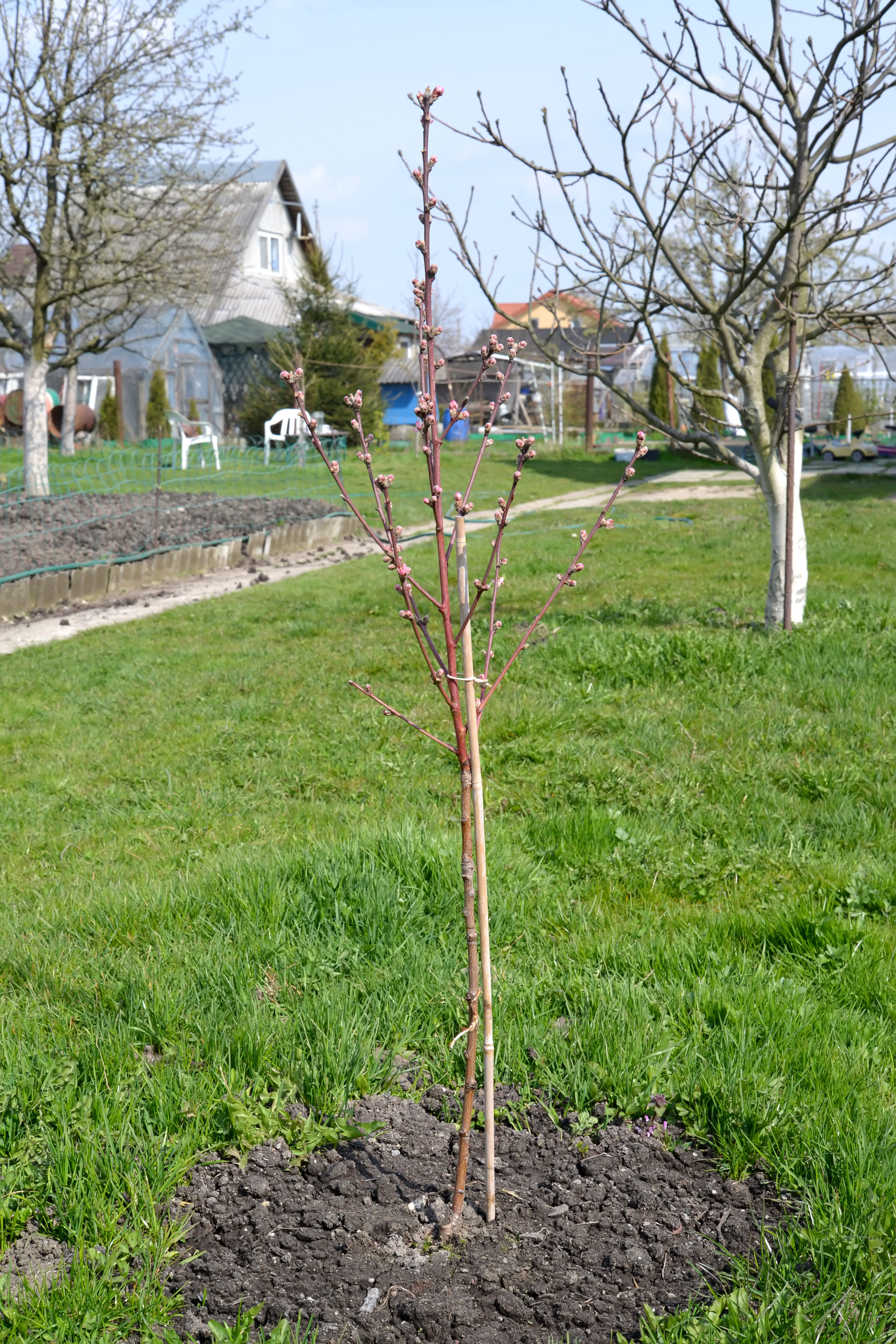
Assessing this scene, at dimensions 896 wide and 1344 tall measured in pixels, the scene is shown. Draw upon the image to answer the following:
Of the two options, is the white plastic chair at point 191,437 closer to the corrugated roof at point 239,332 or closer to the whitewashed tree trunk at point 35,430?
the whitewashed tree trunk at point 35,430

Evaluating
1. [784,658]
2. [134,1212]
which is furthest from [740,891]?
[784,658]

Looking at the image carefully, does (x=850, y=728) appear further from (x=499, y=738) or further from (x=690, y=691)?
(x=499, y=738)

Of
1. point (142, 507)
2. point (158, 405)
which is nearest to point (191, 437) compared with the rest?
point (158, 405)

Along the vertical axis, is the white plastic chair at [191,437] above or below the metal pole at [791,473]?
above

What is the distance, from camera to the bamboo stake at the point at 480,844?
1.72 m

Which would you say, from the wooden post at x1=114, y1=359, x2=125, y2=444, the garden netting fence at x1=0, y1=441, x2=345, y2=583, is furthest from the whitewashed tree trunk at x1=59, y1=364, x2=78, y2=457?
the wooden post at x1=114, y1=359, x2=125, y2=444

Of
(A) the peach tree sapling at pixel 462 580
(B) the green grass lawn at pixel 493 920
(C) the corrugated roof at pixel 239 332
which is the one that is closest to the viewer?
(A) the peach tree sapling at pixel 462 580

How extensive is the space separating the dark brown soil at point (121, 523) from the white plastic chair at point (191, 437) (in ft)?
3.45

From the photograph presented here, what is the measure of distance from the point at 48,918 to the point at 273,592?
701 cm

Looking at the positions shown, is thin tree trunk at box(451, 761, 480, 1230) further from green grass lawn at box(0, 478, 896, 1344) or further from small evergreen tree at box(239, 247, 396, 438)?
small evergreen tree at box(239, 247, 396, 438)

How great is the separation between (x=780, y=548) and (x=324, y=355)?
19.5 meters

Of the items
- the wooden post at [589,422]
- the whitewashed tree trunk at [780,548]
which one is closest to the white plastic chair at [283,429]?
the wooden post at [589,422]

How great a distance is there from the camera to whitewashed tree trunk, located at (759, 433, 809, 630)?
20.3ft

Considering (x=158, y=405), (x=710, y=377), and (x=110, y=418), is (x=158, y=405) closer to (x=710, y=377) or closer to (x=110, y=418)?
→ (x=110, y=418)
